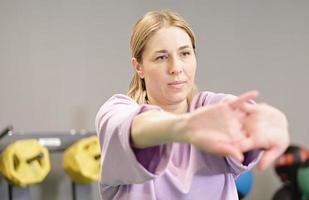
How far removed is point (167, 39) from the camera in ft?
3.64

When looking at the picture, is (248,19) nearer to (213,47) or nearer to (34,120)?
(213,47)

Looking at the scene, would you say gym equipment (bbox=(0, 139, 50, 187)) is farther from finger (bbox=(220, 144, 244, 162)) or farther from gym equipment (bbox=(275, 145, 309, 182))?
finger (bbox=(220, 144, 244, 162))

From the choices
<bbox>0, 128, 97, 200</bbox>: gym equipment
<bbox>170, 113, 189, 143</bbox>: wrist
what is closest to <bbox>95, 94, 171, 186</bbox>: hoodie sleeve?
<bbox>170, 113, 189, 143</bbox>: wrist

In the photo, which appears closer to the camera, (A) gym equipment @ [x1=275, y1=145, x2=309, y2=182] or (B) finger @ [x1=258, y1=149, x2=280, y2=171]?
(B) finger @ [x1=258, y1=149, x2=280, y2=171]

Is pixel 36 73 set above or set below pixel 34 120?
above

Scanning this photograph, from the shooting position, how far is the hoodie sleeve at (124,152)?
893mm

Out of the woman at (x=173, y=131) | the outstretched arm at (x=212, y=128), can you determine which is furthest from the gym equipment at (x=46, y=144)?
the outstretched arm at (x=212, y=128)

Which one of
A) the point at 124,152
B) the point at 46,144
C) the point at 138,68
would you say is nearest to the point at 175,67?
the point at 138,68

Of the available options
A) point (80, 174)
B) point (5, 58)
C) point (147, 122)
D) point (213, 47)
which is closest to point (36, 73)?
point (5, 58)

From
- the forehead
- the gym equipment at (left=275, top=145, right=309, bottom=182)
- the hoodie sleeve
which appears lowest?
the gym equipment at (left=275, top=145, right=309, bottom=182)

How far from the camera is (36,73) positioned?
2.93 metres

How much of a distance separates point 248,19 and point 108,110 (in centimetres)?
241

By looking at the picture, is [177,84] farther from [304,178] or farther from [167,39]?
[304,178]

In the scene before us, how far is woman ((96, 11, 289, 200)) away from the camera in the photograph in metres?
0.74
